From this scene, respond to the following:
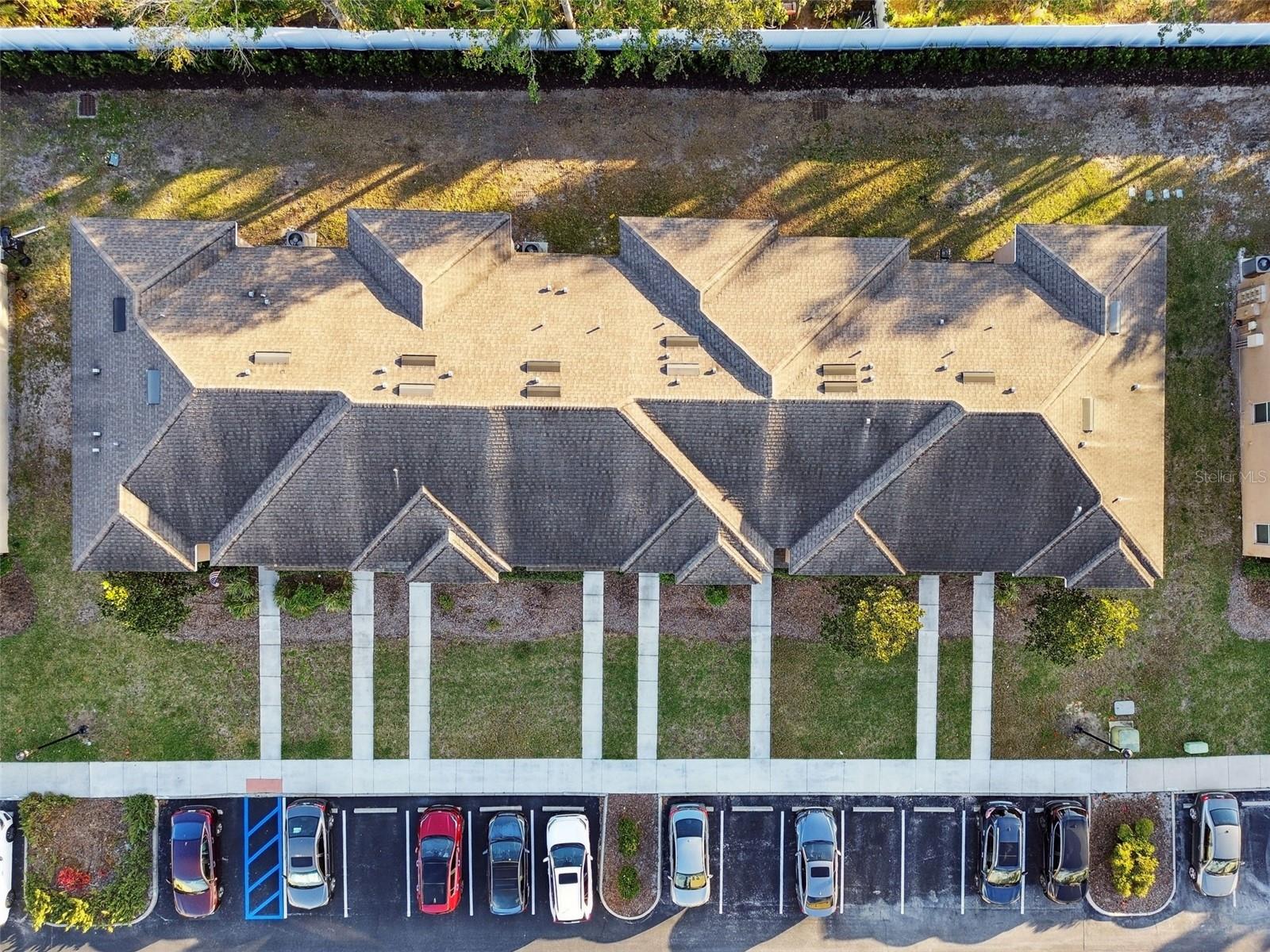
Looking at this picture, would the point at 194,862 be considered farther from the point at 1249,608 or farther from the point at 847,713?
the point at 1249,608

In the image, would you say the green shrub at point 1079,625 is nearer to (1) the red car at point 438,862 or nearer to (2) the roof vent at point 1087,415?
(2) the roof vent at point 1087,415

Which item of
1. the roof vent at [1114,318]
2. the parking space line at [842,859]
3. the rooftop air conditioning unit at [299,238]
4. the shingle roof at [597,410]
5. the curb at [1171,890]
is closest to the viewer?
the shingle roof at [597,410]

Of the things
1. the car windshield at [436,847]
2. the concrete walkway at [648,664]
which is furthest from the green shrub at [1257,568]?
the car windshield at [436,847]

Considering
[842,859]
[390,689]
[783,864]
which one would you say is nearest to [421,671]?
[390,689]

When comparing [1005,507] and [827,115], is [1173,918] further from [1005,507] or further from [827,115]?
[827,115]

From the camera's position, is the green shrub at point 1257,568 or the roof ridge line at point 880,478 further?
the green shrub at point 1257,568

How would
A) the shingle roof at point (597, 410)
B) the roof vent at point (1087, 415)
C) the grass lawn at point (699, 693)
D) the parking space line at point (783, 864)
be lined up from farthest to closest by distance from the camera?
1. the parking space line at point (783, 864)
2. the grass lawn at point (699, 693)
3. the roof vent at point (1087, 415)
4. the shingle roof at point (597, 410)

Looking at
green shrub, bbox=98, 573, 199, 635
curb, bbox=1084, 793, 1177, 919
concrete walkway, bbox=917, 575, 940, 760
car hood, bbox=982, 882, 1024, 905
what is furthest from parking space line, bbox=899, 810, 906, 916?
green shrub, bbox=98, 573, 199, 635

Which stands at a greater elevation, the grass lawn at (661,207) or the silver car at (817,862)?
the grass lawn at (661,207)
